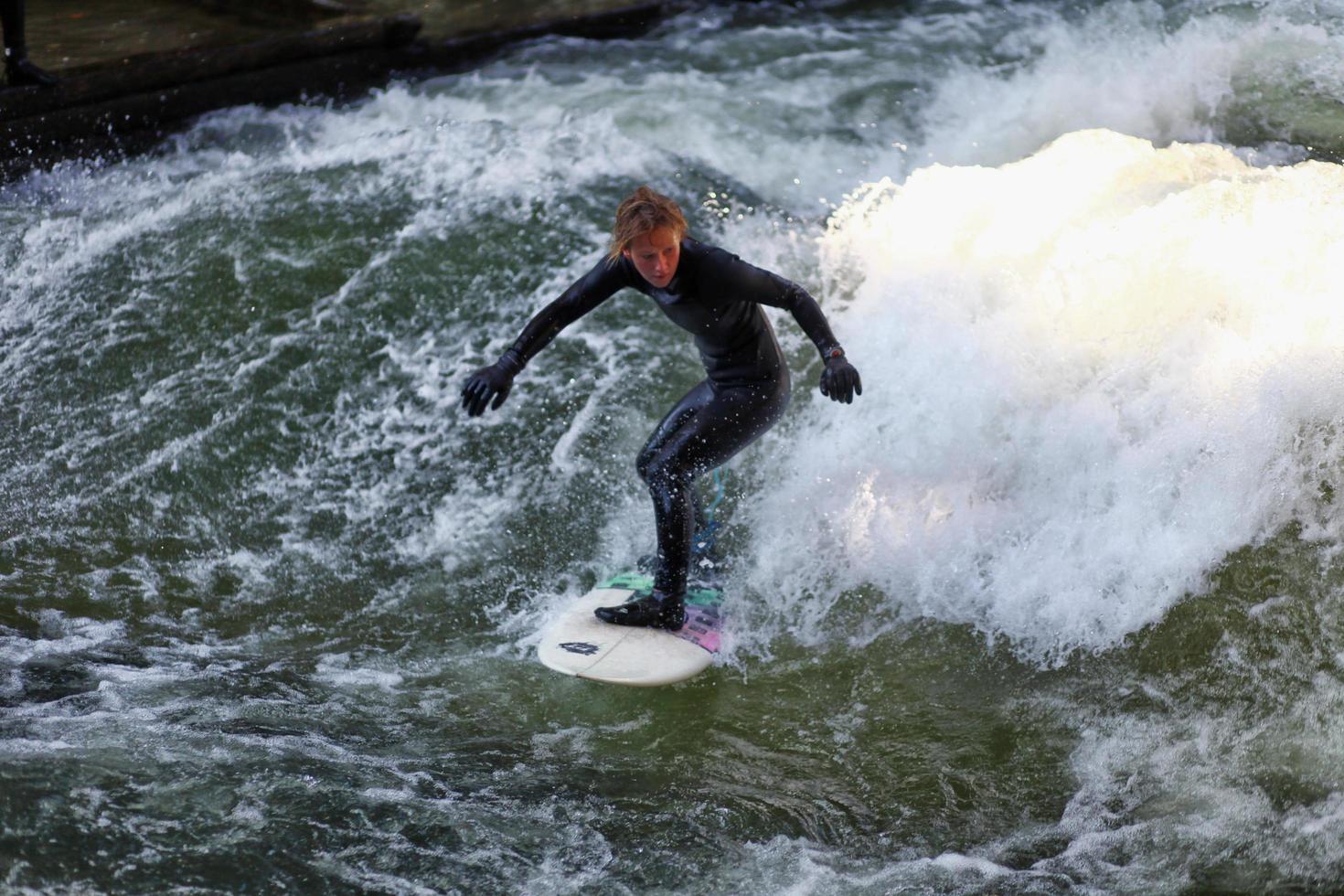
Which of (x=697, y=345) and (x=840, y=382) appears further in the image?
(x=697, y=345)

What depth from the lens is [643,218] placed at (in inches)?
164

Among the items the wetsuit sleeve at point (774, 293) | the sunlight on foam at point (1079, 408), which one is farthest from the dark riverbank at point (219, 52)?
the wetsuit sleeve at point (774, 293)

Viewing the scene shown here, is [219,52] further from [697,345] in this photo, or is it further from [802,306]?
[802,306]

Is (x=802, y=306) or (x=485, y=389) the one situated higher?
(x=802, y=306)

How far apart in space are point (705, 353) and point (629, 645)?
1091mm

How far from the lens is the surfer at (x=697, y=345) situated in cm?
428

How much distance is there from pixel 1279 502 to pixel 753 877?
104 inches

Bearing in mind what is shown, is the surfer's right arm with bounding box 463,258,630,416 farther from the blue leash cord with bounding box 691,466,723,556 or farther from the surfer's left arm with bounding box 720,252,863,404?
the blue leash cord with bounding box 691,466,723,556

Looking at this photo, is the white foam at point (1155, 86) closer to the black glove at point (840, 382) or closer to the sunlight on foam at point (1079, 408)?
the sunlight on foam at point (1079, 408)

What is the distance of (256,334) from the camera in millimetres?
7047

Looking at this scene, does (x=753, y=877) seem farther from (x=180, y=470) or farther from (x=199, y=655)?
(x=180, y=470)

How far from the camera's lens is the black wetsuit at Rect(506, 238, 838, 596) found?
445 centimetres

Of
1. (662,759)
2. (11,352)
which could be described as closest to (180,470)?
(11,352)

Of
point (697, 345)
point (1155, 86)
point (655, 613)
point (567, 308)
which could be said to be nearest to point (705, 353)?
point (697, 345)
